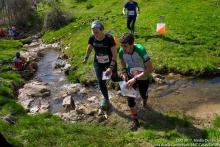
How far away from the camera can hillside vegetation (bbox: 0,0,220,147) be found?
6.02 meters

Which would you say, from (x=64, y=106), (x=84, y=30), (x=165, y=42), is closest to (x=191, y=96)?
(x=64, y=106)

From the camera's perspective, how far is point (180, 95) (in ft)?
29.7

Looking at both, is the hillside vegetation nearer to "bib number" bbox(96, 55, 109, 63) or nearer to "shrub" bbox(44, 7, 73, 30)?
"shrub" bbox(44, 7, 73, 30)

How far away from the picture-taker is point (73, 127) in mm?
6785

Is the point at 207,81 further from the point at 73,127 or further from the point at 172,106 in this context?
the point at 73,127

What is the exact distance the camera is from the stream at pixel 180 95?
8.08 m

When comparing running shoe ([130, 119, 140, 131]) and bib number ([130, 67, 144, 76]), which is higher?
bib number ([130, 67, 144, 76])

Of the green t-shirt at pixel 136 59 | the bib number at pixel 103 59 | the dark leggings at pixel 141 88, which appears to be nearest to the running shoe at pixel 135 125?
the dark leggings at pixel 141 88

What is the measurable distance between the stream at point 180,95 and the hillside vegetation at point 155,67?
73 cm

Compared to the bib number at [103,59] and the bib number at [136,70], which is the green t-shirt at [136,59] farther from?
the bib number at [103,59]

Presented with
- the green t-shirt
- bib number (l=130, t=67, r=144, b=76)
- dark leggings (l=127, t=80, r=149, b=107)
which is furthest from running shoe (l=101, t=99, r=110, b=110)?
bib number (l=130, t=67, r=144, b=76)

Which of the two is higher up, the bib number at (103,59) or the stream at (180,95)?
the bib number at (103,59)

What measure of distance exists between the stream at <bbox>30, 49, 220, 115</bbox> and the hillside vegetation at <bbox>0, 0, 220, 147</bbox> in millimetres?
729

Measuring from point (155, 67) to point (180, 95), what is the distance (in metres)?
2.57
